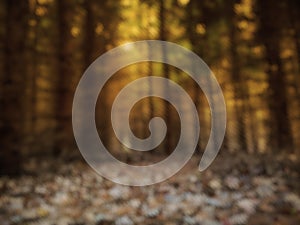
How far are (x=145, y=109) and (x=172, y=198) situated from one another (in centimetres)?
1451

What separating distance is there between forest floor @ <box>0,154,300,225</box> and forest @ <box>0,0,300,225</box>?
2 centimetres

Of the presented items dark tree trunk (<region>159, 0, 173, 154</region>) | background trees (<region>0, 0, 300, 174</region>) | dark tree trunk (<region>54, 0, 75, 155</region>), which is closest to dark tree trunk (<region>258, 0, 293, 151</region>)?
background trees (<region>0, 0, 300, 174</region>)

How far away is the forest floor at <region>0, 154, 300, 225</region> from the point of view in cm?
517

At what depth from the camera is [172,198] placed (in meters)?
6.17

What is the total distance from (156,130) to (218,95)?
328cm

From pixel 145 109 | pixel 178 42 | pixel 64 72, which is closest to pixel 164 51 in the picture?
pixel 178 42

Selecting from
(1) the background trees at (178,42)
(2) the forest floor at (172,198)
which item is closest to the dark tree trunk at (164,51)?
(1) the background trees at (178,42)

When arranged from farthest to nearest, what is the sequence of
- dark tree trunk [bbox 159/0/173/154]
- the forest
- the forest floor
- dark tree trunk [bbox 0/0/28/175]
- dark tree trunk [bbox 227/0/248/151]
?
dark tree trunk [bbox 227/0/248/151], dark tree trunk [bbox 159/0/173/154], dark tree trunk [bbox 0/0/28/175], the forest, the forest floor

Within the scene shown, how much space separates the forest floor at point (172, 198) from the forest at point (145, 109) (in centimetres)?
2

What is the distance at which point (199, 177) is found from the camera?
7.48 m

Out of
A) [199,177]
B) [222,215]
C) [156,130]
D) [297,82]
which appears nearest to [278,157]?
[199,177]

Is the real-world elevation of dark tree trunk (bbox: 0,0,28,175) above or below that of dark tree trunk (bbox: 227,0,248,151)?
below

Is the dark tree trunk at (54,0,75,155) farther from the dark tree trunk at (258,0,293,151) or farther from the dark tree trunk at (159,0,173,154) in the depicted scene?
the dark tree trunk at (258,0,293,151)

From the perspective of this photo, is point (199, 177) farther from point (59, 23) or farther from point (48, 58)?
point (48, 58)
